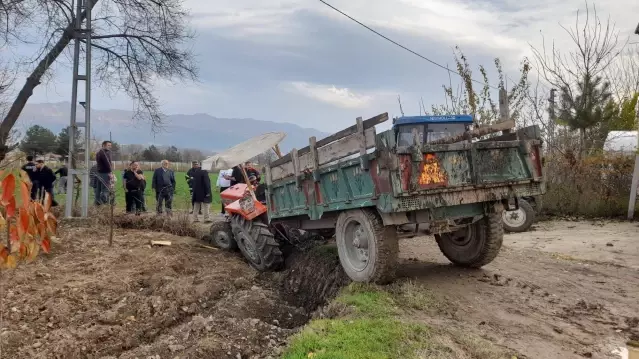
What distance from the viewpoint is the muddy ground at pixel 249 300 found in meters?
4.73

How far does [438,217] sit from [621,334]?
78.9 inches

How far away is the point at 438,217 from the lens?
5.57 m

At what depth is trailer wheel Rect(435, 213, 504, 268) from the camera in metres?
6.34

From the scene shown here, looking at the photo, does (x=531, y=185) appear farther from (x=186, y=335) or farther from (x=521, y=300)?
(x=186, y=335)

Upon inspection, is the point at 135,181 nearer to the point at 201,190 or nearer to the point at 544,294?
the point at 201,190

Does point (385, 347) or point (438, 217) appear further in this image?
point (438, 217)

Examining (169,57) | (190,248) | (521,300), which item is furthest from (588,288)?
(169,57)

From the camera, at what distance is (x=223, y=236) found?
31.1 feet

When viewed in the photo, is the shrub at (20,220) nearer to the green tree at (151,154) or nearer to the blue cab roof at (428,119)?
the blue cab roof at (428,119)

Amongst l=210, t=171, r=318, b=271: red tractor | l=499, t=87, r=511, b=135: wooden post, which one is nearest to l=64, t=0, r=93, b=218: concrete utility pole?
l=210, t=171, r=318, b=271: red tractor

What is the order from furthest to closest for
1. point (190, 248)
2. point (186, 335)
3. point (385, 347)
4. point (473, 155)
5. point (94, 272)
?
point (190, 248), point (94, 272), point (473, 155), point (186, 335), point (385, 347)

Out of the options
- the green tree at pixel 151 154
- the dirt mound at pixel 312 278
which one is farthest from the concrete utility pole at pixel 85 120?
the green tree at pixel 151 154

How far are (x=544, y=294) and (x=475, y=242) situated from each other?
1079mm

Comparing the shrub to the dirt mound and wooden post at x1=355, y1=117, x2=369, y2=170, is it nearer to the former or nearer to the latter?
wooden post at x1=355, y1=117, x2=369, y2=170
